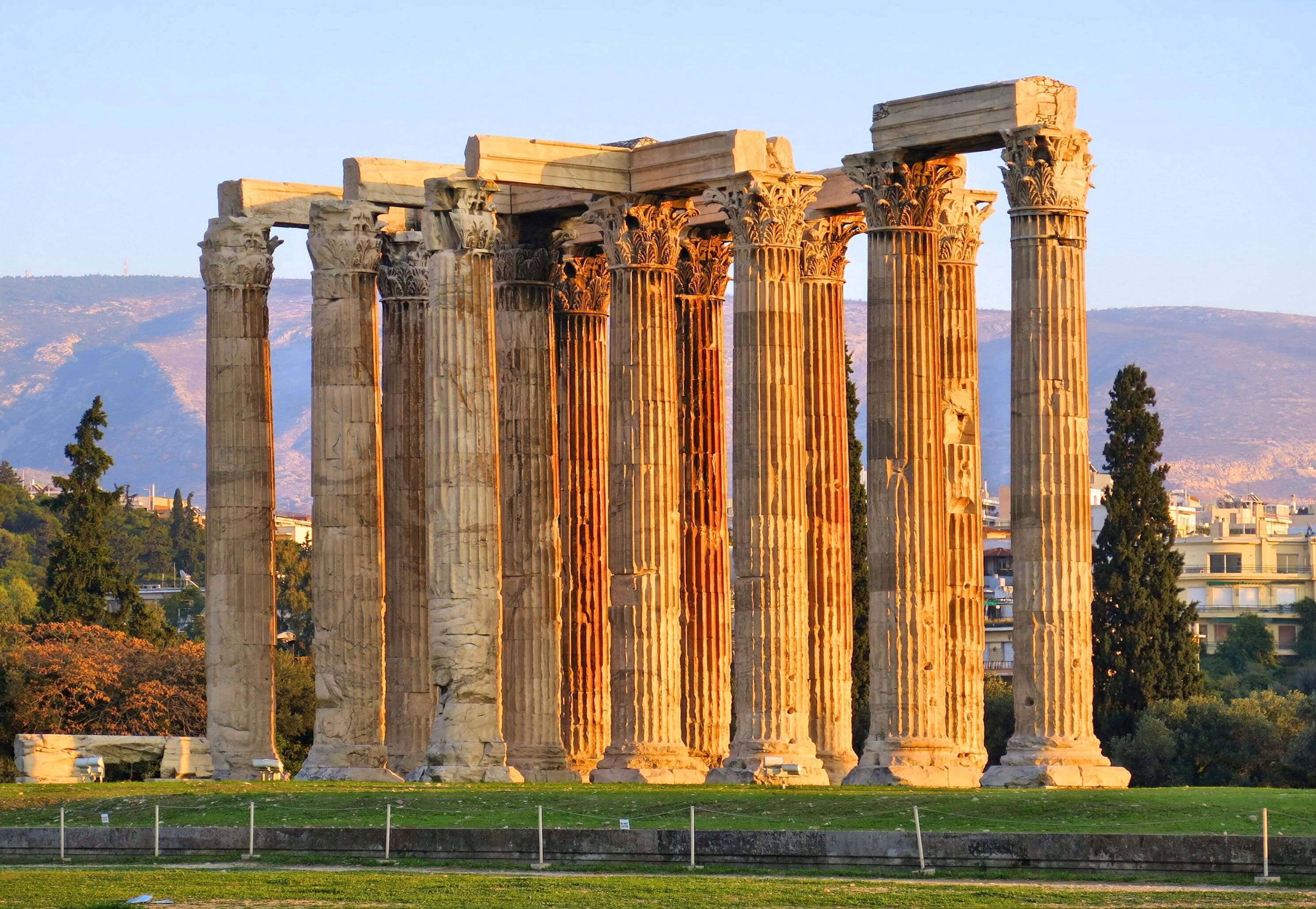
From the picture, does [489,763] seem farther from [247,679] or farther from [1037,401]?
[1037,401]

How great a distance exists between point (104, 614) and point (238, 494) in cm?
4764

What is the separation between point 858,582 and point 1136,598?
590 inches

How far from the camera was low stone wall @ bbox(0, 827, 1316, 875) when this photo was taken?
154ft

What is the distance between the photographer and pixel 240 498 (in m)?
80.4

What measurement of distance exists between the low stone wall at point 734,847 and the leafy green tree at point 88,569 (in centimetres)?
6588

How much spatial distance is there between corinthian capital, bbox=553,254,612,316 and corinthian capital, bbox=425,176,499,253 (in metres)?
9.47

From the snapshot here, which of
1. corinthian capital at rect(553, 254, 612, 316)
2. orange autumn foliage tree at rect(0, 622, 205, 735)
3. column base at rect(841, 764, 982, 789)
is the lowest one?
column base at rect(841, 764, 982, 789)

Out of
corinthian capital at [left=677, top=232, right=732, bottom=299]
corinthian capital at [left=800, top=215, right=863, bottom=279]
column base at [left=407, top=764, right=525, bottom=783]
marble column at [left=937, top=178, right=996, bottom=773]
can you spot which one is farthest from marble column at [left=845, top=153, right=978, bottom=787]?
corinthian capital at [left=677, top=232, right=732, bottom=299]

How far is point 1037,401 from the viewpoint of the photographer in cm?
6619

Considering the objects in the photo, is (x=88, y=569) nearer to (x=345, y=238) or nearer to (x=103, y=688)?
(x=103, y=688)

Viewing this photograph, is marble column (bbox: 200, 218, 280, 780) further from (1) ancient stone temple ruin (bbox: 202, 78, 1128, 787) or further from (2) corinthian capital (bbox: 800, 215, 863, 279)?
(2) corinthian capital (bbox: 800, 215, 863, 279)

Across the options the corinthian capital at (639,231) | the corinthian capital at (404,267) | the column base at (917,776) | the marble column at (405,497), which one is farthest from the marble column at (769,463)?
the corinthian capital at (404,267)

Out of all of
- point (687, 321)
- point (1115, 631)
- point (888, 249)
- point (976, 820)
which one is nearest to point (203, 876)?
point (976, 820)

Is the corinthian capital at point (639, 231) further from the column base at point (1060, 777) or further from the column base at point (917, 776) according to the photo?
the column base at point (1060, 777)
